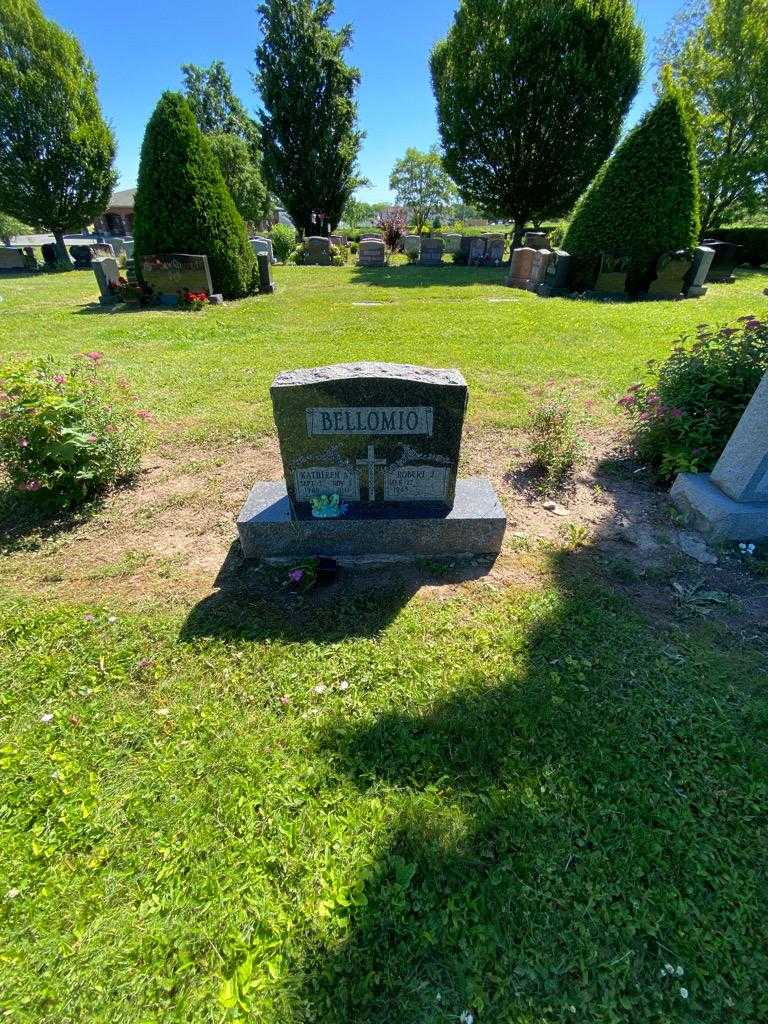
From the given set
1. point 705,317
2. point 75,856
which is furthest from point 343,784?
point 705,317

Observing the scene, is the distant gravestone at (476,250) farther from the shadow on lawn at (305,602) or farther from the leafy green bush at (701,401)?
the shadow on lawn at (305,602)

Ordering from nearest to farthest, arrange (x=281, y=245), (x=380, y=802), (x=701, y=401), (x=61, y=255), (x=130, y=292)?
(x=380, y=802) → (x=701, y=401) → (x=130, y=292) → (x=61, y=255) → (x=281, y=245)

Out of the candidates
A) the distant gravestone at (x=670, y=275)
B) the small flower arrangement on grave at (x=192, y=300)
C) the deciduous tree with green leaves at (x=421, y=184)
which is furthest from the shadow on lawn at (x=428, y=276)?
the deciduous tree with green leaves at (x=421, y=184)

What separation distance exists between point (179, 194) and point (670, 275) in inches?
466

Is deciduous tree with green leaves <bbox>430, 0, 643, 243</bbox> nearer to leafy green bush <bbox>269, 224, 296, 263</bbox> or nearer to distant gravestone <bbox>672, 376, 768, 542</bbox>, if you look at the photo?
leafy green bush <bbox>269, 224, 296, 263</bbox>

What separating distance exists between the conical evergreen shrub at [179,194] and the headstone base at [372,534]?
10143 millimetres

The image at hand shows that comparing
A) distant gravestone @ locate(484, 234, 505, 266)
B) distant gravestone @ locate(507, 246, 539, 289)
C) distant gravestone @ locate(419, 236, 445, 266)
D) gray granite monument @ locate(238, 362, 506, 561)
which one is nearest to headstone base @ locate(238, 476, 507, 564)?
gray granite monument @ locate(238, 362, 506, 561)

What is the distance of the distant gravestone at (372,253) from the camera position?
21.4 metres

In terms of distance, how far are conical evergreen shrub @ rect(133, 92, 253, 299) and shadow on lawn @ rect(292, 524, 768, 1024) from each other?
11.9m

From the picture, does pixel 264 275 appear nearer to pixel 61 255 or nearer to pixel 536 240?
pixel 536 240

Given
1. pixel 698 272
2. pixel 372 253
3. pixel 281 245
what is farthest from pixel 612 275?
pixel 281 245

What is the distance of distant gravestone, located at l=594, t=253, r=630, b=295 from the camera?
11.6 meters

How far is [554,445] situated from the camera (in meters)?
4.31

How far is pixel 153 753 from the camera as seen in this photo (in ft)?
7.20
